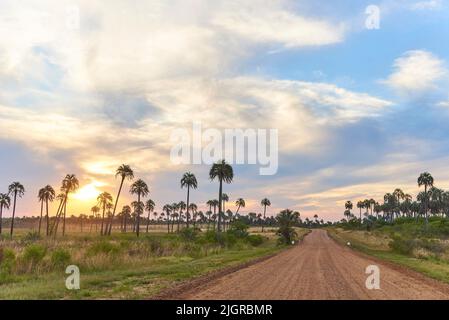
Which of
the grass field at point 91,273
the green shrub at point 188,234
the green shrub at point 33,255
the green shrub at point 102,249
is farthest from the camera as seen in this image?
the green shrub at point 188,234

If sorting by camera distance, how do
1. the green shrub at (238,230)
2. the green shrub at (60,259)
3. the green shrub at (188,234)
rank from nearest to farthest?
the green shrub at (60,259), the green shrub at (188,234), the green shrub at (238,230)

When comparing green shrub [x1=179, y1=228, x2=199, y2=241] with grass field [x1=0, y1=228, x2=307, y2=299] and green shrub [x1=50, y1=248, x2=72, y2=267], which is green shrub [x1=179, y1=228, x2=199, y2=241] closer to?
grass field [x1=0, y1=228, x2=307, y2=299]

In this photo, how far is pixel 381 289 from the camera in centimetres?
1602

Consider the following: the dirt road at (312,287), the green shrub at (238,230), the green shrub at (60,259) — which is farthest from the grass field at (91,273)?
the green shrub at (238,230)

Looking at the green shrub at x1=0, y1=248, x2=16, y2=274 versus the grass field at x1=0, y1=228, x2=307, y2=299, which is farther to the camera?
the green shrub at x1=0, y1=248, x2=16, y2=274

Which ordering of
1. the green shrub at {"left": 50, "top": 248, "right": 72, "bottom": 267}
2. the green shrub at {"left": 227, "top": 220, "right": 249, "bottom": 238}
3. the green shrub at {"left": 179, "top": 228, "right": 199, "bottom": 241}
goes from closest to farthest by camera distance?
the green shrub at {"left": 50, "top": 248, "right": 72, "bottom": 267}, the green shrub at {"left": 179, "top": 228, "right": 199, "bottom": 241}, the green shrub at {"left": 227, "top": 220, "right": 249, "bottom": 238}

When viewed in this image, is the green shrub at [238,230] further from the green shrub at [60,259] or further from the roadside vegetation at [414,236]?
the green shrub at [60,259]

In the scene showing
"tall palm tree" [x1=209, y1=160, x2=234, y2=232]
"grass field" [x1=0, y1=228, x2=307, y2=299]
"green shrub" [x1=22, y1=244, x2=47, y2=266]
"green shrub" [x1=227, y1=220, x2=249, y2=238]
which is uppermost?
"tall palm tree" [x1=209, y1=160, x2=234, y2=232]

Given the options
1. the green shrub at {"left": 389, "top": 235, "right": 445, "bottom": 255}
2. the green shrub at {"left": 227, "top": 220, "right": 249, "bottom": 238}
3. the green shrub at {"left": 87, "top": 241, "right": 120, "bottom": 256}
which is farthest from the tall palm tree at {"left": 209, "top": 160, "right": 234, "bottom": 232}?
the green shrub at {"left": 87, "top": 241, "right": 120, "bottom": 256}

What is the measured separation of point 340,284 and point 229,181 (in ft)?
199

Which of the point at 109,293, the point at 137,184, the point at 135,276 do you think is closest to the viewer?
the point at 109,293
